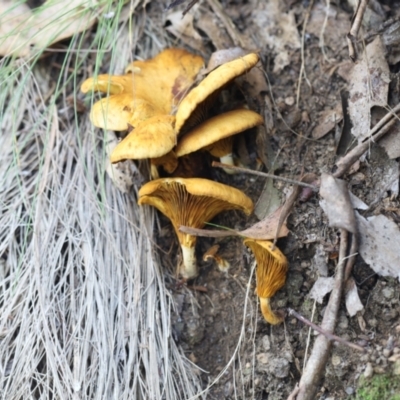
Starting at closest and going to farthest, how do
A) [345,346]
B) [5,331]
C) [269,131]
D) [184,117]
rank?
[345,346], [184,117], [5,331], [269,131]

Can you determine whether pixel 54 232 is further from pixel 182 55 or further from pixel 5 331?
pixel 182 55

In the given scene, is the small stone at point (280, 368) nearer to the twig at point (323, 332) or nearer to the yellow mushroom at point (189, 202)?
the twig at point (323, 332)

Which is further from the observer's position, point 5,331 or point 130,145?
point 5,331

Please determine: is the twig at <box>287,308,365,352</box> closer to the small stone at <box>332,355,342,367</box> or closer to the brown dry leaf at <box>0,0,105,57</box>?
the small stone at <box>332,355,342,367</box>

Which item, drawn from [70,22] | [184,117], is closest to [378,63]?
[184,117]

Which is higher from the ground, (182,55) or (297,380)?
(182,55)

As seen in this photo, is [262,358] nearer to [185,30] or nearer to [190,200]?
[190,200]

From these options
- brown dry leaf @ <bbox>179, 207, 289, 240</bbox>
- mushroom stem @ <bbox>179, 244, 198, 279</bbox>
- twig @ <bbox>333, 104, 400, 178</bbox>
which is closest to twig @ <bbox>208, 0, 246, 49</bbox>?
twig @ <bbox>333, 104, 400, 178</bbox>


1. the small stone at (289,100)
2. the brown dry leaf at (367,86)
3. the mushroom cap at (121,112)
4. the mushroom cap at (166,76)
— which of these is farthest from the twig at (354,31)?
the mushroom cap at (121,112)
